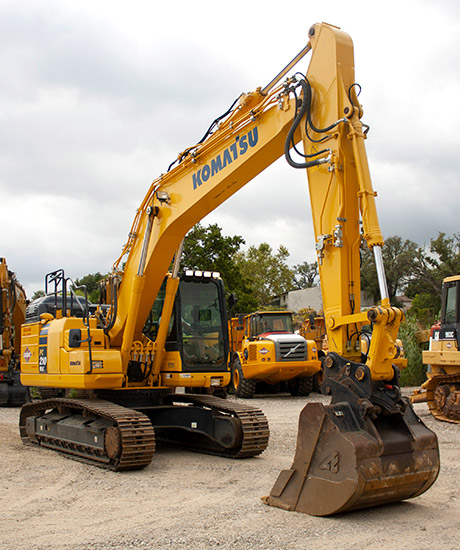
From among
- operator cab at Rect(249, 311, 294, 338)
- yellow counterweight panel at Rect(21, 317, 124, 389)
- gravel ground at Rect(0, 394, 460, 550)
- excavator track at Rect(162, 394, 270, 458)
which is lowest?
gravel ground at Rect(0, 394, 460, 550)

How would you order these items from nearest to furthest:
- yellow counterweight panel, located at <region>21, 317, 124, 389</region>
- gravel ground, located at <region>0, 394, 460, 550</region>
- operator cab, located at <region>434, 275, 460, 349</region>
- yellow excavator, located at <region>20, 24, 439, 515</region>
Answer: gravel ground, located at <region>0, 394, 460, 550</region>, yellow excavator, located at <region>20, 24, 439, 515</region>, yellow counterweight panel, located at <region>21, 317, 124, 389</region>, operator cab, located at <region>434, 275, 460, 349</region>

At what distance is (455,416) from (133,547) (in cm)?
941

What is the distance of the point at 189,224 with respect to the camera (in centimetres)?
884

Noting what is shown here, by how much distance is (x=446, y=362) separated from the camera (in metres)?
12.9

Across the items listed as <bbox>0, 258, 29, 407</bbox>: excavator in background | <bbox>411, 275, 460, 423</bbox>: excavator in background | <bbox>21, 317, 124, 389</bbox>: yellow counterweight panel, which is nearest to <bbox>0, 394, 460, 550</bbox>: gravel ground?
<bbox>21, 317, 124, 389</bbox>: yellow counterweight panel

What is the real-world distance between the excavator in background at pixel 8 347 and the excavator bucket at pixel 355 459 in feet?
36.1

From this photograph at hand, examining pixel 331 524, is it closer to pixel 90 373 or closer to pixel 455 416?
pixel 90 373

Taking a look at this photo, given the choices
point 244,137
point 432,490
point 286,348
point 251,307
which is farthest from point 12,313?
point 251,307

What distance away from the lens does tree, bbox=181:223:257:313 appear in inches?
1300

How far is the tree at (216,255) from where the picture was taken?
33031 mm

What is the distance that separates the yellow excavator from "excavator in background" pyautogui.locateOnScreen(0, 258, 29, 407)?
16.0ft

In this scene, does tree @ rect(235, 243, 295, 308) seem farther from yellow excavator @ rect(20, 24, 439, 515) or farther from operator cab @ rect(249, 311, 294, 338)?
yellow excavator @ rect(20, 24, 439, 515)

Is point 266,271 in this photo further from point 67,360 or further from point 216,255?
point 67,360

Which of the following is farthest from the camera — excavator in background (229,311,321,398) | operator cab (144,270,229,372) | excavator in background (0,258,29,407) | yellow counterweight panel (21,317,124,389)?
excavator in background (229,311,321,398)
